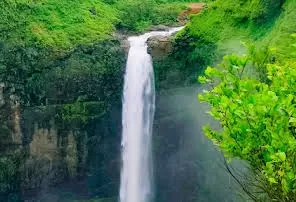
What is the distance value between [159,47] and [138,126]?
9.22ft

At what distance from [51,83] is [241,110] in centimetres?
1452

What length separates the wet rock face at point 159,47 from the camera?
19219 mm

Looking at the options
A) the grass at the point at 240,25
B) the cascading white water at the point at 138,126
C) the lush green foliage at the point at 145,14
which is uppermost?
the lush green foliage at the point at 145,14

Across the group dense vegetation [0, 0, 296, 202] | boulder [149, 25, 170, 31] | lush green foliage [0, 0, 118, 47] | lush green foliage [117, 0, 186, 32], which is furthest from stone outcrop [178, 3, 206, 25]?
dense vegetation [0, 0, 296, 202]

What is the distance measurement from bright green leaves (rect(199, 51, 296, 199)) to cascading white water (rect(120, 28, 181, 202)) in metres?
13.3

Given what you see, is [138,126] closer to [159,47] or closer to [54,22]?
[159,47]

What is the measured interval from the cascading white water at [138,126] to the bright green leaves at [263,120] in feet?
43.8

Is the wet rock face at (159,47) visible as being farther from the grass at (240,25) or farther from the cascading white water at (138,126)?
the grass at (240,25)

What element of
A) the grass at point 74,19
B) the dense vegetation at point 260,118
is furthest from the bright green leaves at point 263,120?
the grass at point 74,19

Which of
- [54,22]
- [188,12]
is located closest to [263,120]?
[54,22]

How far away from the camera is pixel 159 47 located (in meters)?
19.3

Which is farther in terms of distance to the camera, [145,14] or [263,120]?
[145,14]

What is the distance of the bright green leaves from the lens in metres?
5.18

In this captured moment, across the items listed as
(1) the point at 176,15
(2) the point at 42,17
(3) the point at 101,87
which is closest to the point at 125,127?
(3) the point at 101,87
